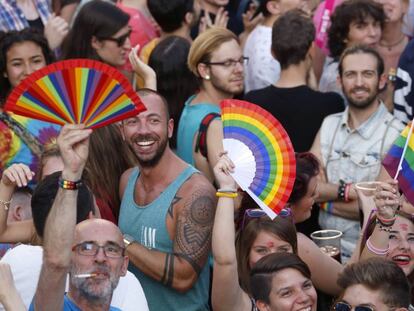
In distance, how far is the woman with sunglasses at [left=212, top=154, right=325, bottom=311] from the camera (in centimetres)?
554

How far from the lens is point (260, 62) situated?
845 cm

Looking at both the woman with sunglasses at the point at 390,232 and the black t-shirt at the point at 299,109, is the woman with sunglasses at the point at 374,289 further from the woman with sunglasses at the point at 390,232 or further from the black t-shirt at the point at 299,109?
the black t-shirt at the point at 299,109

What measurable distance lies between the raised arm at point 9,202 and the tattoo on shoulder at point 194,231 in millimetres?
787

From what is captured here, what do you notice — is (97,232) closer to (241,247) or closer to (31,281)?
(31,281)

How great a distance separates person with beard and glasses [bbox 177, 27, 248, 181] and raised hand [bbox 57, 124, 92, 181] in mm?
2429

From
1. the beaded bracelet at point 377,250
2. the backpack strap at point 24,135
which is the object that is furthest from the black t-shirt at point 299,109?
the beaded bracelet at point 377,250

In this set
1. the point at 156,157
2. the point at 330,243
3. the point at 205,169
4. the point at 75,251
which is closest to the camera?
the point at 75,251

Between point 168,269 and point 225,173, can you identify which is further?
point 168,269

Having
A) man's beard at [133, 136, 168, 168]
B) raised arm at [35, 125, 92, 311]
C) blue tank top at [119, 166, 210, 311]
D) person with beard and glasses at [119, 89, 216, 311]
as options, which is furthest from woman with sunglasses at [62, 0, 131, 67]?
raised arm at [35, 125, 92, 311]

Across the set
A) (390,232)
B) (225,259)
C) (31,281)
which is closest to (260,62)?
(390,232)

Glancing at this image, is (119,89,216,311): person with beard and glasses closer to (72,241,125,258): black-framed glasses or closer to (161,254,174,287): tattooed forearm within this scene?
(161,254,174,287): tattooed forearm

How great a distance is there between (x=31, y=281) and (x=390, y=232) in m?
2.04

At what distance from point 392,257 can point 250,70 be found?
261 centimetres

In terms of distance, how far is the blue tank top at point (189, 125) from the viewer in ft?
23.9
